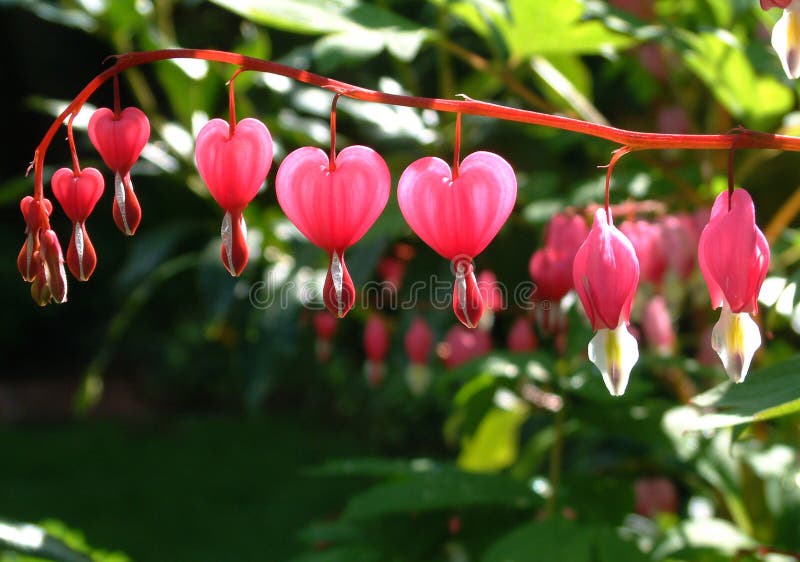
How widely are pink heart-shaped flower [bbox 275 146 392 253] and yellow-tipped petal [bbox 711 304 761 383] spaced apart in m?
0.26

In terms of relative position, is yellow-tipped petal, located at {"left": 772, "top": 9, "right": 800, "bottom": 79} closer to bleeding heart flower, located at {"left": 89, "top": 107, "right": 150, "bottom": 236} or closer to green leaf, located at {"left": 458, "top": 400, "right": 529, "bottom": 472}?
bleeding heart flower, located at {"left": 89, "top": 107, "right": 150, "bottom": 236}

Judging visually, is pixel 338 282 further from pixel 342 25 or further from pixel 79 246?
pixel 342 25

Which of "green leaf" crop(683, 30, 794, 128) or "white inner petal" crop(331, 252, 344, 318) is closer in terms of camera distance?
"white inner petal" crop(331, 252, 344, 318)

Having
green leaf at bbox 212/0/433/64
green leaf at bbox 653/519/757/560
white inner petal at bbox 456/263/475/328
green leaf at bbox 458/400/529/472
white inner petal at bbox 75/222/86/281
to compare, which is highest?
green leaf at bbox 212/0/433/64

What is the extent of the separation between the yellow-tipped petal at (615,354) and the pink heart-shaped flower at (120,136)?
1.21 feet

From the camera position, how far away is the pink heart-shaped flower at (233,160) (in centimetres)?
69

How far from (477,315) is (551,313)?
1.56 ft

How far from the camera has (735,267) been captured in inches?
25.8

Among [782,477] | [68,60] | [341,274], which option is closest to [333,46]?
[341,274]

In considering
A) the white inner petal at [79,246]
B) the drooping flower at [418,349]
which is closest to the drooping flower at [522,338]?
the drooping flower at [418,349]

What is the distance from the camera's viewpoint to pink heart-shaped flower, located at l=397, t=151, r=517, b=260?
2.23 feet

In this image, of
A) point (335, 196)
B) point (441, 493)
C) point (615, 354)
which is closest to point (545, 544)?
point (441, 493)

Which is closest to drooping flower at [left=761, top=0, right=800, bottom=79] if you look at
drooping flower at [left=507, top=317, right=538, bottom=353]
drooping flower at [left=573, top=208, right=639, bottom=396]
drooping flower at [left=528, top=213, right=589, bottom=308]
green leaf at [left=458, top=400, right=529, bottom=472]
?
drooping flower at [left=573, top=208, right=639, bottom=396]

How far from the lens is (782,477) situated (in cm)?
113
